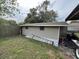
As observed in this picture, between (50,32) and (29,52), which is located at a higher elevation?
(50,32)

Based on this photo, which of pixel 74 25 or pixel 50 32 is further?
pixel 50 32

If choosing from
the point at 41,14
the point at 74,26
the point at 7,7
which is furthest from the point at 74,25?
the point at 41,14

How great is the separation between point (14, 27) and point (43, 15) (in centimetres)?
841

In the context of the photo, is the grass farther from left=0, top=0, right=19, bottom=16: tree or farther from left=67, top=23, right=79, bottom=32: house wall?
left=0, top=0, right=19, bottom=16: tree

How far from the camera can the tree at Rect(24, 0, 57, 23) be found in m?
23.2

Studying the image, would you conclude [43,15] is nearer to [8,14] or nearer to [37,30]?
[37,30]

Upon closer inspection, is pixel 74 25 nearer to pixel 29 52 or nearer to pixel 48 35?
pixel 29 52

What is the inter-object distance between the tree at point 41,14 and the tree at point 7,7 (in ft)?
47.1

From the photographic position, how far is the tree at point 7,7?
7216 millimetres

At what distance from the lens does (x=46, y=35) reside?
12.2m

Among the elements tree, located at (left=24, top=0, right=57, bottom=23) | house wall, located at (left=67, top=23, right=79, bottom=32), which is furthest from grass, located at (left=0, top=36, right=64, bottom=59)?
tree, located at (left=24, top=0, right=57, bottom=23)

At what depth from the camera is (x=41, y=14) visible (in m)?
24.8

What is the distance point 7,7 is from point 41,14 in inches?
689

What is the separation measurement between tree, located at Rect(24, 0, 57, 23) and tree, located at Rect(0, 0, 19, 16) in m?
14.3
